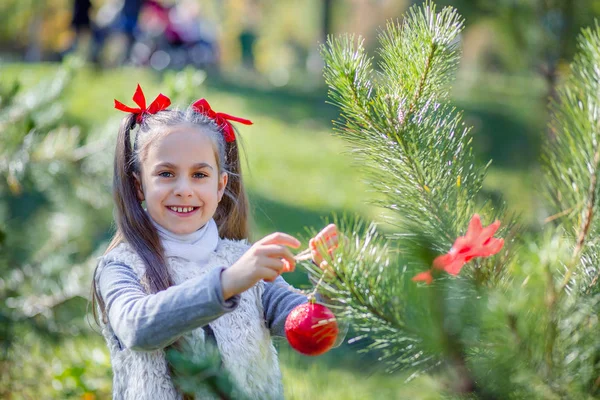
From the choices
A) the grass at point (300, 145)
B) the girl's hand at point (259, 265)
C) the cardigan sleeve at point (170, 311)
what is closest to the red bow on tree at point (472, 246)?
the girl's hand at point (259, 265)

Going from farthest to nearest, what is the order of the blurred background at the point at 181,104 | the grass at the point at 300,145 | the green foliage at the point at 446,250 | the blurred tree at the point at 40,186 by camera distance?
the grass at the point at 300,145 → the blurred background at the point at 181,104 → the blurred tree at the point at 40,186 → the green foliage at the point at 446,250

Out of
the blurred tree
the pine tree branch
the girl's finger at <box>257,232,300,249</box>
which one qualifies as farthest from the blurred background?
the pine tree branch

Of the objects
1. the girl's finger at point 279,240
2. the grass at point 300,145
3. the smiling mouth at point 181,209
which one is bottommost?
the grass at point 300,145

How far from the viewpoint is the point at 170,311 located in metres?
1.12

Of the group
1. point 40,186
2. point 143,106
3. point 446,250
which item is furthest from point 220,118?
point 40,186

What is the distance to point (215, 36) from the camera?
10227 millimetres

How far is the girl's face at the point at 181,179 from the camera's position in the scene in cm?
138

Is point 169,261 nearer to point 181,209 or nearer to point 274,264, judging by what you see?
point 181,209

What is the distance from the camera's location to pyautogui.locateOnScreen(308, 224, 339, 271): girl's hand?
3.19 ft

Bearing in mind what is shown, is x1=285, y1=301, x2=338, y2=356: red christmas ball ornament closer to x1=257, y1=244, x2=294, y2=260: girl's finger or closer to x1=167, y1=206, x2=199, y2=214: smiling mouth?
x1=257, y1=244, x2=294, y2=260: girl's finger

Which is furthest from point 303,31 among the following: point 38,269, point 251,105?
point 38,269

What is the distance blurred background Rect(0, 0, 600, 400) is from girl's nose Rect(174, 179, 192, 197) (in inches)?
13.3

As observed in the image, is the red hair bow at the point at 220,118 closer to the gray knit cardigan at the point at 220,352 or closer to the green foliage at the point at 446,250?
the gray knit cardigan at the point at 220,352

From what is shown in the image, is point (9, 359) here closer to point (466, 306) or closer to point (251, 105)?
point (466, 306)
